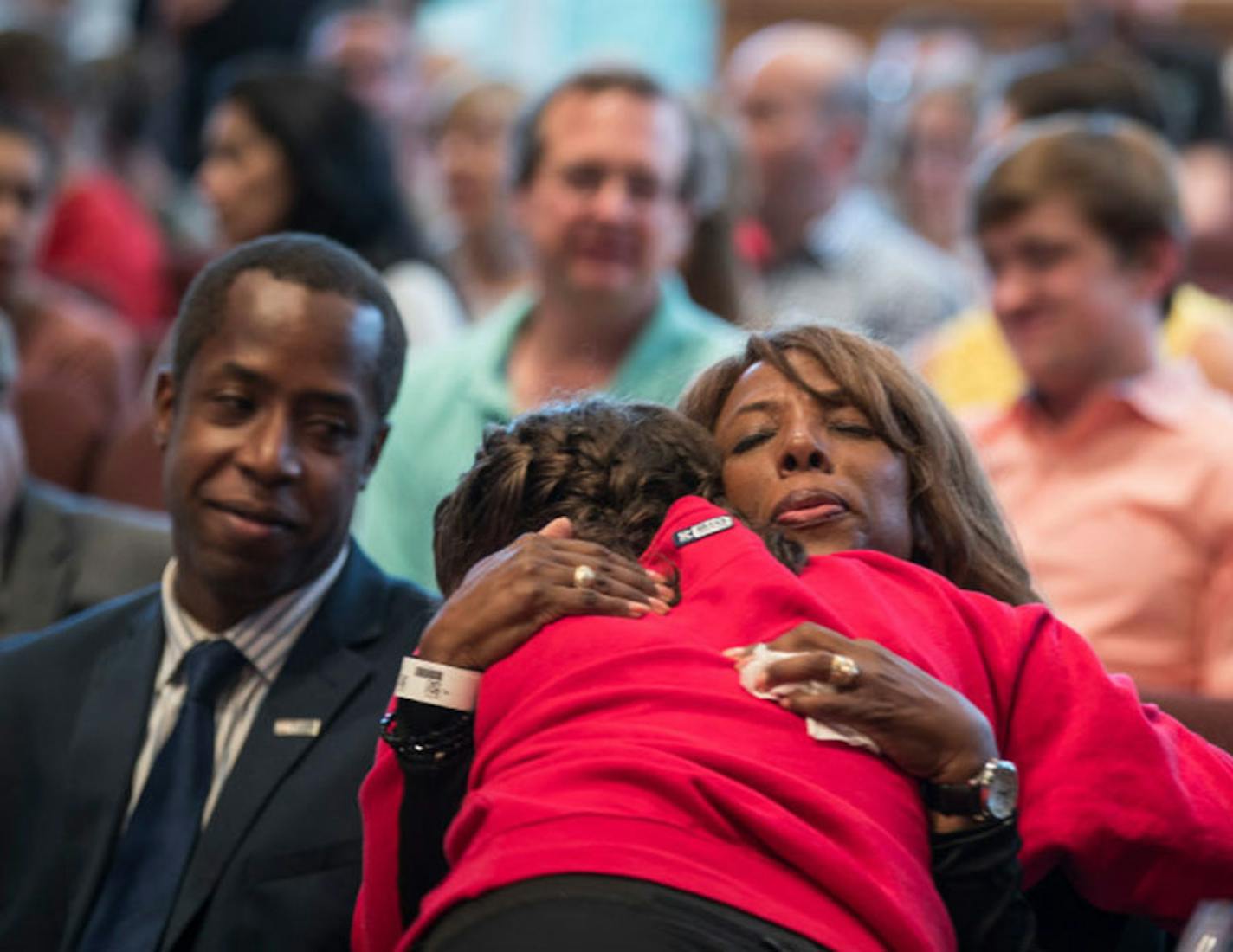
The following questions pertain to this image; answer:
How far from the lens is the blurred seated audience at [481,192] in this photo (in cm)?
453

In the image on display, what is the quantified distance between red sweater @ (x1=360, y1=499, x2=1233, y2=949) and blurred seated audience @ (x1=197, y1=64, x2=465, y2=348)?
7.18 feet

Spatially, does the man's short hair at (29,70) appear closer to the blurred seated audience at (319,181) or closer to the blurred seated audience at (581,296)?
the blurred seated audience at (319,181)

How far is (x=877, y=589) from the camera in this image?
1.75 meters

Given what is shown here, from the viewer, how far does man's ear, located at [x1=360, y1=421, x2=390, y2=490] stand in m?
2.23

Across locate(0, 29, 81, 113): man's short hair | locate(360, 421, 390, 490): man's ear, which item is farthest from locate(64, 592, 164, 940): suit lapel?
locate(0, 29, 81, 113): man's short hair

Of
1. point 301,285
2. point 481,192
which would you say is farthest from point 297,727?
point 481,192

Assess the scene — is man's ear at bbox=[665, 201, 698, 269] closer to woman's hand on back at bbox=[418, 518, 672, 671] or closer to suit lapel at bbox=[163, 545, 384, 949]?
suit lapel at bbox=[163, 545, 384, 949]

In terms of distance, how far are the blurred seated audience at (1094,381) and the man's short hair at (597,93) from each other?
673 mm

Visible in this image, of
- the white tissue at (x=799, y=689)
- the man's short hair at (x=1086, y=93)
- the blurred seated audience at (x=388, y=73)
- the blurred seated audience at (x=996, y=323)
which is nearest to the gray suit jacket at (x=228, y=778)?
the white tissue at (x=799, y=689)

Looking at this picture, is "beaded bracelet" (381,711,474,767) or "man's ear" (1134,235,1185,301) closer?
"beaded bracelet" (381,711,474,767)

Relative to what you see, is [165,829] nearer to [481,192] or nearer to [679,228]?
[679,228]

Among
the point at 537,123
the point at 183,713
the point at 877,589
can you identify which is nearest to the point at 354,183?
the point at 537,123

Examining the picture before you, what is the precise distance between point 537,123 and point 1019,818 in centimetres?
208

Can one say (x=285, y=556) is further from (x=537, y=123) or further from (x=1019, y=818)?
(x=537, y=123)
